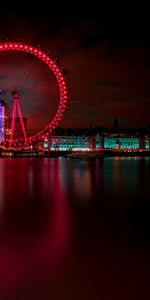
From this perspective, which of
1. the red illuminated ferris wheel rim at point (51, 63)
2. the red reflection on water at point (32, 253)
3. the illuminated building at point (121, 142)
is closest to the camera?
the red reflection on water at point (32, 253)

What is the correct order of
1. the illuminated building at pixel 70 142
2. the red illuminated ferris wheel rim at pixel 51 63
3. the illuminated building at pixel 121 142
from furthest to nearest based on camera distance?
the illuminated building at pixel 121 142
the illuminated building at pixel 70 142
the red illuminated ferris wheel rim at pixel 51 63

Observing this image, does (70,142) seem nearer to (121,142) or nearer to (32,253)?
(121,142)

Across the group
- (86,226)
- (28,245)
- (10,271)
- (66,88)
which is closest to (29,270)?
(10,271)

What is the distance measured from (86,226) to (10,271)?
7.90 ft

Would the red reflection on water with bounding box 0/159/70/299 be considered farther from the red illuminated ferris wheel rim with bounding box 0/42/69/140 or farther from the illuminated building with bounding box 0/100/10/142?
the illuminated building with bounding box 0/100/10/142

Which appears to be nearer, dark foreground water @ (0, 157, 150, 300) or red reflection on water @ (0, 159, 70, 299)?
dark foreground water @ (0, 157, 150, 300)

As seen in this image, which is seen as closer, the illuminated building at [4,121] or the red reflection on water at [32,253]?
the red reflection on water at [32,253]

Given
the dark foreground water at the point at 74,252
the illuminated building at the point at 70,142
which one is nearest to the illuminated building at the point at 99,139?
the illuminated building at the point at 70,142

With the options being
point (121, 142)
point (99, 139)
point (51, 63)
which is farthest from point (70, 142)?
point (51, 63)

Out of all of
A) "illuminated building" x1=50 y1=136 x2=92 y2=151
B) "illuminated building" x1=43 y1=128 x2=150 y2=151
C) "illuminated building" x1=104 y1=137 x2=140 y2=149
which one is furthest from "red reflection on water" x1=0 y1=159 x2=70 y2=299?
"illuminated building" x1=104 y1=137 x2=140 y2=149

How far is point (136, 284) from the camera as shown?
3.56 meters

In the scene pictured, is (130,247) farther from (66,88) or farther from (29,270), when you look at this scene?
(66,88)

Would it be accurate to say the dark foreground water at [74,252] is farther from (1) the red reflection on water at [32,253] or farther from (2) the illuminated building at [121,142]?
(2) the illuminated building at [121,142]

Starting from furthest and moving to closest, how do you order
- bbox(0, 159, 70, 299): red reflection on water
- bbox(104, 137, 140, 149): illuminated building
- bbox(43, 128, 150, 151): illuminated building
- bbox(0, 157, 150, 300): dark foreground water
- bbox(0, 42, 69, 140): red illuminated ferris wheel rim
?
1. bbox(104, 137, 140, 149): illuminated building
2. bbox(43, 128, 150, 151): illuminated building
3. bbox(0, 42, 69, 140): red illuminated ferris wheel rim
4. bbox(0, 159, 70, 299): red reflection on water
5. bbox(0, 157, 150, 300): dark foreground water
